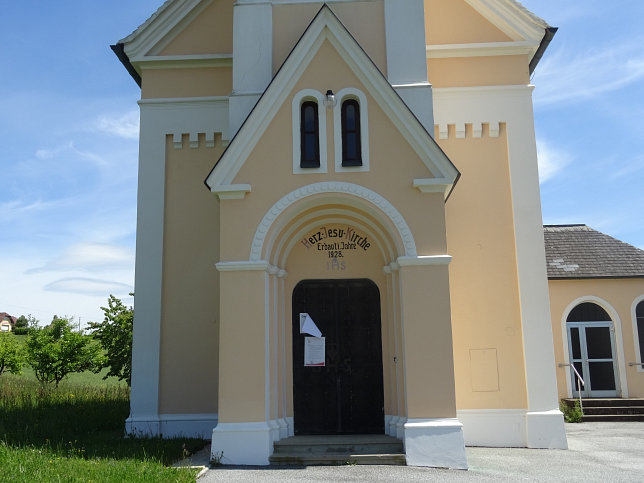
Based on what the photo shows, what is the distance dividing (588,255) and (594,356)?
3.22 meters

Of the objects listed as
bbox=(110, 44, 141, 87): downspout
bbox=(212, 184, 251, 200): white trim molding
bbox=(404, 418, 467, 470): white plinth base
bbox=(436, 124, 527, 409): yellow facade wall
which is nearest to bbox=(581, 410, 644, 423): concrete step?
bbox=(436, 124, 527, 409): yellow facade wall

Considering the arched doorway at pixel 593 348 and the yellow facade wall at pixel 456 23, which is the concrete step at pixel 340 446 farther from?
the arched doorway at pixel 593 348

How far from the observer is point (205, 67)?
14320 millimetres

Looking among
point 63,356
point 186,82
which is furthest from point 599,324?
point 63,356

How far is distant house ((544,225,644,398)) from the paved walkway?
6.77 m

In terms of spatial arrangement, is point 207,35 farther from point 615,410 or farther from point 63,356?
point 63,356

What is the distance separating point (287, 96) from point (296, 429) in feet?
20.0

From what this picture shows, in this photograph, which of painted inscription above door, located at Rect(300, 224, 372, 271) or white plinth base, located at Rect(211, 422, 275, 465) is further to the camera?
painted inscription above door, located at Rect(300, 224, 372, 271)

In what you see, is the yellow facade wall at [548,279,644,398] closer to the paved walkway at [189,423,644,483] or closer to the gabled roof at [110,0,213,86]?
the paved walkway at [189,423,644,483]

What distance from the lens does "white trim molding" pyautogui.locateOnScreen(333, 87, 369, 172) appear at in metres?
11.2

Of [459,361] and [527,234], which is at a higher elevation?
[527,234]

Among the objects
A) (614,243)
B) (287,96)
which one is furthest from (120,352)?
(614,243)

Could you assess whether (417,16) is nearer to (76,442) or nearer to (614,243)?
(76,442)

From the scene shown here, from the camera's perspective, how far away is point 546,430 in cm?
1223
